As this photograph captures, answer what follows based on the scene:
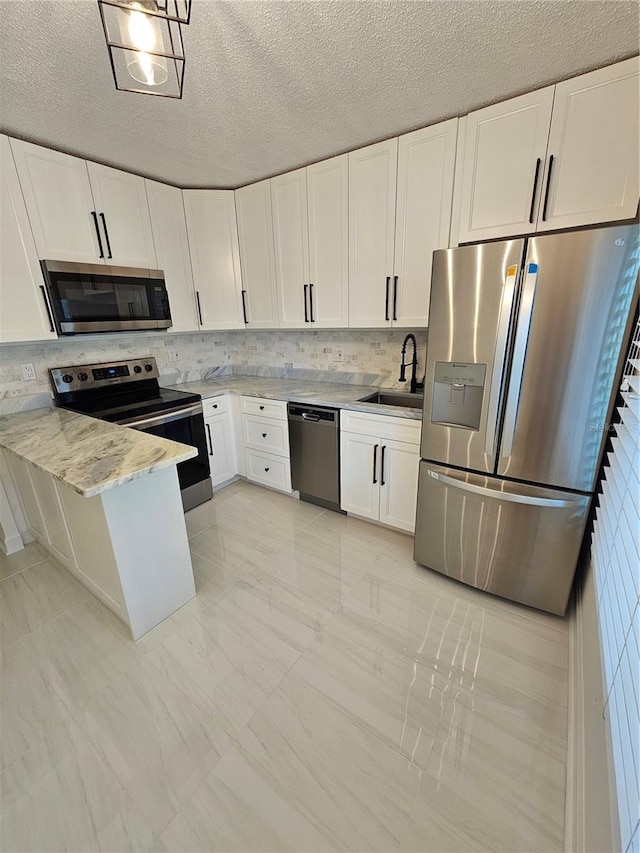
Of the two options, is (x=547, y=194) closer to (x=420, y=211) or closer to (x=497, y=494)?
(x=420, y=211)

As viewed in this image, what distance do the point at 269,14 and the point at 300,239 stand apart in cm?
143

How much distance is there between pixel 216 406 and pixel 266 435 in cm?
50

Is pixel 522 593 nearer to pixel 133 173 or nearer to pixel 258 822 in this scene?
pixel 258 822

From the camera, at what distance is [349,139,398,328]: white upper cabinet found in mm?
2186

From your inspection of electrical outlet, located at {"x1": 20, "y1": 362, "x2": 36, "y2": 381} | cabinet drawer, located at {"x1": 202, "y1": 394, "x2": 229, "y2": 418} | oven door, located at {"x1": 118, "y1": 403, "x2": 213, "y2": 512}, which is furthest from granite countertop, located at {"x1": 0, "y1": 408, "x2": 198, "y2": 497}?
cabinet drawer, located at {"x1": 202, "y1": 394, "x2": 229, "y2": 418}

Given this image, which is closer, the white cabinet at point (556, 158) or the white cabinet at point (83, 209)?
the white cabinet at point (556, 158)

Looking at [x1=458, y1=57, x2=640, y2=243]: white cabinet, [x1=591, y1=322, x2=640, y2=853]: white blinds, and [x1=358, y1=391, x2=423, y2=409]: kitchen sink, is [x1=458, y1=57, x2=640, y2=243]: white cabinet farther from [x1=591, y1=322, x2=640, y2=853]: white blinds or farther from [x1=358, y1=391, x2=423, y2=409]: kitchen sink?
[x1=358, y1=391, x2=423, y2=409]: kitchen sink

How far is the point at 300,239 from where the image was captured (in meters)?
2.66

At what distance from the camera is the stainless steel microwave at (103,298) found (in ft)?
7.14

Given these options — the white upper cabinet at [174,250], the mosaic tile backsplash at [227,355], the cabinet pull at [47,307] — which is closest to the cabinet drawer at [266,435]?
the mosaic tile backsplash at [227,355]

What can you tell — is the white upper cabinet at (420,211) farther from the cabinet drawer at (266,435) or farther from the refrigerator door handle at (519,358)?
the cabinet drawer at (266,435)

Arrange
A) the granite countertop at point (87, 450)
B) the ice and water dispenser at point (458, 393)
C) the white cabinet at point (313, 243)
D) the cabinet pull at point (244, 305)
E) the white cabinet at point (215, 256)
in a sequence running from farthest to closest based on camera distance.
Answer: the cabinet pull at point (244, 305)
the white cabinet at point (215, 256)
the white cabinet at point (313, 243)
the ice and water dispenser at point (458, 393)
the granite countertop at point (87, 450)

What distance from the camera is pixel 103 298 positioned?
7.80ft

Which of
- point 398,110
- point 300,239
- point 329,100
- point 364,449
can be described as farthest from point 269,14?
point 364,449
